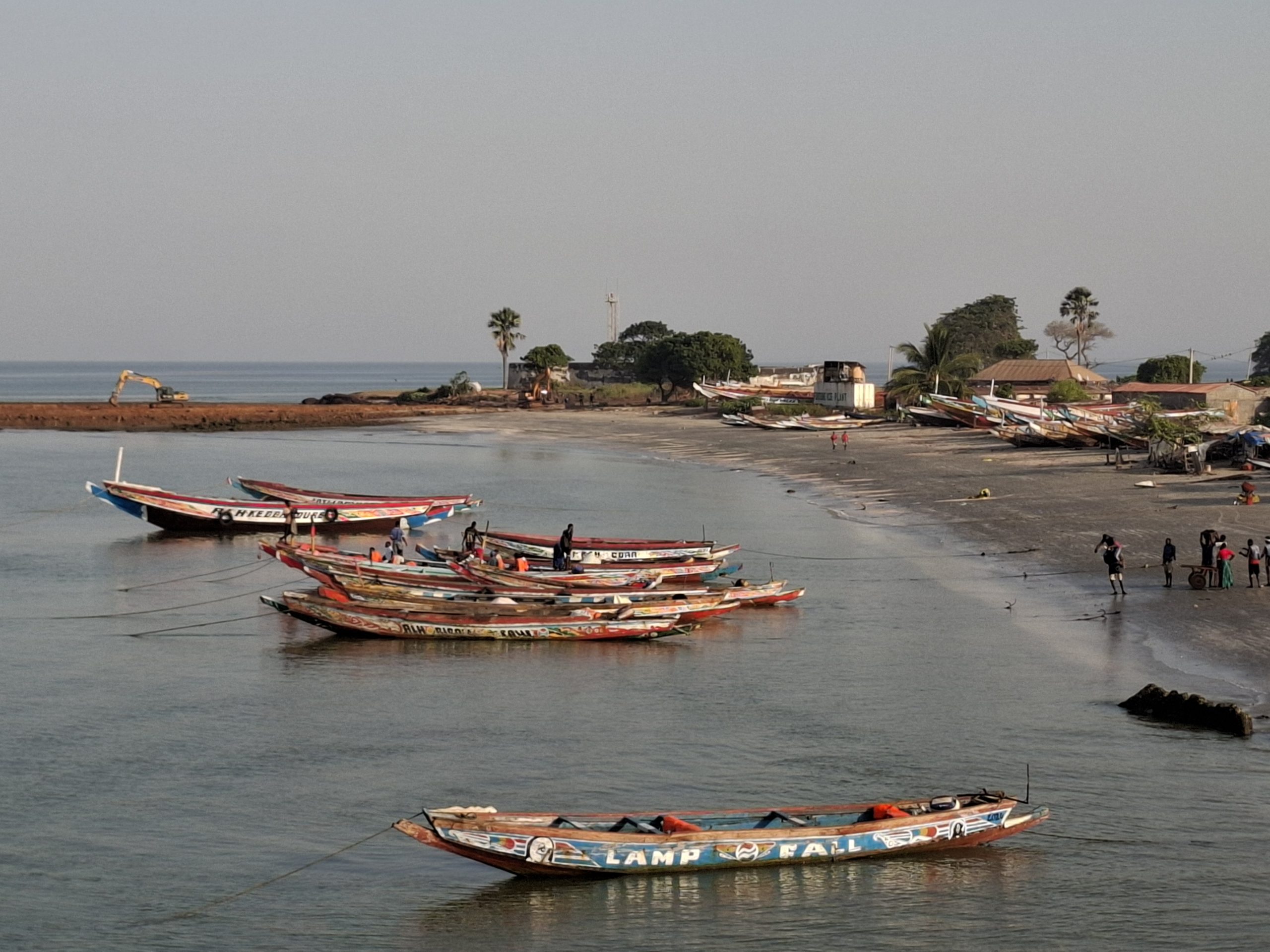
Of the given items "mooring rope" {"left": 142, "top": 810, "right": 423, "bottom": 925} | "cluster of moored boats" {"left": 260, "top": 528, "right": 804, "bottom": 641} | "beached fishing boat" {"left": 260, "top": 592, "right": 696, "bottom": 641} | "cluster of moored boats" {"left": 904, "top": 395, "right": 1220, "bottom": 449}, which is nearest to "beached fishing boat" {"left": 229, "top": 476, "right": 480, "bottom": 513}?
"cluster of moored boats" {"left": 260, "top": 528, "right": 804, "bottom": 641}

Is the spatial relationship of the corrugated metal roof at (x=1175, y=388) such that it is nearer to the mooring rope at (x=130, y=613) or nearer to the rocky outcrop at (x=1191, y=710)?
the mooring rope at (x=130, y=613)

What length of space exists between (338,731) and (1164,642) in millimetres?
16911

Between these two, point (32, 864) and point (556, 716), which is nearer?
point (32, 864)

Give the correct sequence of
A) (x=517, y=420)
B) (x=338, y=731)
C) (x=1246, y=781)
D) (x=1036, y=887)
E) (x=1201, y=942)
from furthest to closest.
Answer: (x=517, y=420)
(x=338, y=731)
(x=1246, y=781)
(x=1036, y=887)
(x=1201, y=942)

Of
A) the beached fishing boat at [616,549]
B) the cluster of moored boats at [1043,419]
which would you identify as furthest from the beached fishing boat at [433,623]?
the cluster of moored boats at [1043,419]

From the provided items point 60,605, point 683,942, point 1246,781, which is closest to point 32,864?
point 683,942

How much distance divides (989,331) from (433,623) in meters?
135

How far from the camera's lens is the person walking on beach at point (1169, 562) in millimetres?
34062

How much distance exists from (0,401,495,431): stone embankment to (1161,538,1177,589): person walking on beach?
300ft

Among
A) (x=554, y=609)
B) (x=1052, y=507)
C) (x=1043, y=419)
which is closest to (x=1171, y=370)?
(x=1043, y=419)

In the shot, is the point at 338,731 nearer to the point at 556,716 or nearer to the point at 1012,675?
the point at 556,716

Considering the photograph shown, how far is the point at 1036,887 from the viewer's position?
17844 mm

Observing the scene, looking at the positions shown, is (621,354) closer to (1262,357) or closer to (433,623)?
(1262,357)

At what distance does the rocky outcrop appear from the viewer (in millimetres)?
22672
